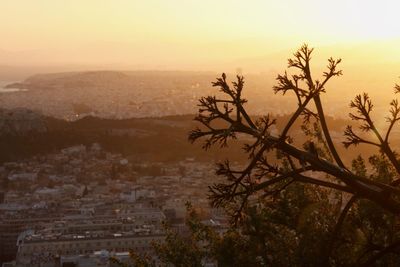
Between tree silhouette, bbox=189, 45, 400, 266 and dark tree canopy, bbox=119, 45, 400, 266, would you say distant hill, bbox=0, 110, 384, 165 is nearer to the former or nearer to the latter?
dark tree canopy, bbox=119, 45, 400, 266

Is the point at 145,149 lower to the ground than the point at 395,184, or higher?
lower

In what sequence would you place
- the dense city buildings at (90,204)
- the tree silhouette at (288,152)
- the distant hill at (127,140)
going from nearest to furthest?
the tree silhouette at (288,152)
the dense city buildings at (90,204)
the distant hill at (127,140)

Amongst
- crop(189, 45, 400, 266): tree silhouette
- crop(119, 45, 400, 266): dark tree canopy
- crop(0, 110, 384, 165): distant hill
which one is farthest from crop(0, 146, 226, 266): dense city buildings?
crop(189, 45, 400, 266): tree silhouette

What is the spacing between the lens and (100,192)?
87.6ft

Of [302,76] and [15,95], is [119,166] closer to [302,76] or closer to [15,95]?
[302,76]

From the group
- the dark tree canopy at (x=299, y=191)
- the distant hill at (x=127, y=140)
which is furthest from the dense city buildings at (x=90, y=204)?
the dark tree canopy at (x=299, y=191)

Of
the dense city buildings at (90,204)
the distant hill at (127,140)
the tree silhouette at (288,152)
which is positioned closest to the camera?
the tree silhouette at (288,152)

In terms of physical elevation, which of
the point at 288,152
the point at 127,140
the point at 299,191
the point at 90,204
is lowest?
the point at 127,140

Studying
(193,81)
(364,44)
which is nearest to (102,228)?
(193,81)

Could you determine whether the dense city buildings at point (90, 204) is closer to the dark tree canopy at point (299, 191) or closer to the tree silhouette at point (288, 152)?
the dark tree canopy at point (299, 191)

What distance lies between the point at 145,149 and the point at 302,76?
34.1 meters

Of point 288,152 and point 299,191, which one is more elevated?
point 288,152

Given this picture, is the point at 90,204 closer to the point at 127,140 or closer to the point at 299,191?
the point at 127,140

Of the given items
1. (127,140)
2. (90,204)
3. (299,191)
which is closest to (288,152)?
(299,191)
